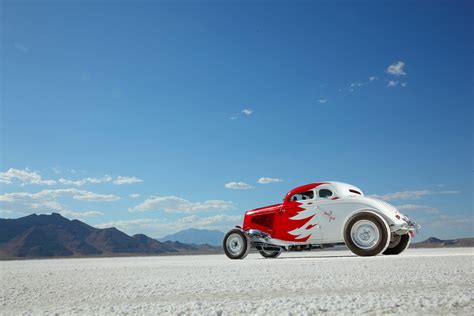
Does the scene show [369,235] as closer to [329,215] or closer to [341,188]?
[329,215]

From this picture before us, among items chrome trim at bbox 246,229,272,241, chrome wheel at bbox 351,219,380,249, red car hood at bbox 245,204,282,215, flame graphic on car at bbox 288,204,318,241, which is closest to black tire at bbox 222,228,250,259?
chrome trim at bbox 246,229,272,241

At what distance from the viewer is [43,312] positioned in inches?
143

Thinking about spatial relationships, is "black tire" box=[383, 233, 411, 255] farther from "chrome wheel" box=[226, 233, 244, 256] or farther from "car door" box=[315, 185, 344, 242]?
"chrome wheel" box=[226, 233, 244, 256]

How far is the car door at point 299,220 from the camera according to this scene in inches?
418

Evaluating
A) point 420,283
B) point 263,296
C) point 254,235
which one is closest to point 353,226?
point 254,235

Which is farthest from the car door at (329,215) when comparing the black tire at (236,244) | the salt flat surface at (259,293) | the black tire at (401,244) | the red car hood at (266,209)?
the salt flat surface at (259,293)

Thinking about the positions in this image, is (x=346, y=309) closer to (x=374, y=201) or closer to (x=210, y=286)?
(x=210, y=286)

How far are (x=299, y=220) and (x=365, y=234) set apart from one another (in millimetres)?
1753

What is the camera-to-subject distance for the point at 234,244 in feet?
38.3

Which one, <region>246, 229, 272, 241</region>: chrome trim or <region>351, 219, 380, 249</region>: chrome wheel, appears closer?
<region>351, 219, 380, 249</region>: chrome wheel

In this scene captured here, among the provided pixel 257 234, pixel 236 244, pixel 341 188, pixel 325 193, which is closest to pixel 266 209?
pixel 257 234

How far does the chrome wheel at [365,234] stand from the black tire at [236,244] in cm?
294

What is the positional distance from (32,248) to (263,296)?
48840mm

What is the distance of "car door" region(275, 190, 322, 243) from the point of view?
10.6 m
